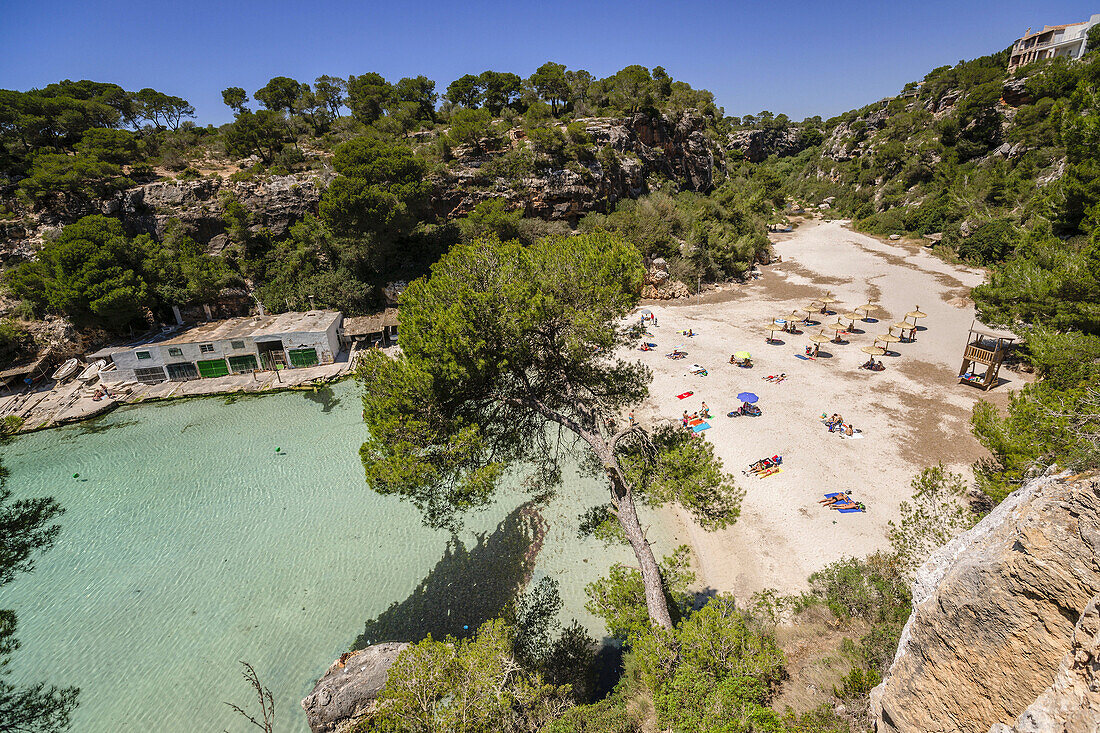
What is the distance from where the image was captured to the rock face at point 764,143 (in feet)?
301

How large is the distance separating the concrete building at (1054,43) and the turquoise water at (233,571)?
85.9 metres

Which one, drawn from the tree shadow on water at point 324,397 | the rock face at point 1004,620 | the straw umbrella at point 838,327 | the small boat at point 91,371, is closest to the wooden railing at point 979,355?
the straw umbrella at point 838,327

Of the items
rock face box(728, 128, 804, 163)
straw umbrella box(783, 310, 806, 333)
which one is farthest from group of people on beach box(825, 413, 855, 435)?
rock face box(728, 128, 804, 163)

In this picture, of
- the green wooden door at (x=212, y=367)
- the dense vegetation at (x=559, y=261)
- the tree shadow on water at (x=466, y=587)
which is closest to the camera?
the dense vegetation at (x=559, y=261)

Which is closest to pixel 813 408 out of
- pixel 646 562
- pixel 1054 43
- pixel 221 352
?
pixel 646 562

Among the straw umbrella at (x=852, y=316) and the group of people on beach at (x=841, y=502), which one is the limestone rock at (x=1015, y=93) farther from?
the group of people on beach at (x=841, y=502)

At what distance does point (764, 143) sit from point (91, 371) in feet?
402

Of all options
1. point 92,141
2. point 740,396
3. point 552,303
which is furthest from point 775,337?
point 92,141

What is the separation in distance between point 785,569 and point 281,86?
69.3 m

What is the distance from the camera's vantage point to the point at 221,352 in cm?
2773

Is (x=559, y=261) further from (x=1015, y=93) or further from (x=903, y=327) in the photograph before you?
(x=1015, y=93)

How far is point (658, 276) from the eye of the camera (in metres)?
38.7

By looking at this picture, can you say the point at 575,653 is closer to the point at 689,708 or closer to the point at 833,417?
the point at 689,708

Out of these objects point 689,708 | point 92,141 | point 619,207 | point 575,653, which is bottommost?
point 575,653
